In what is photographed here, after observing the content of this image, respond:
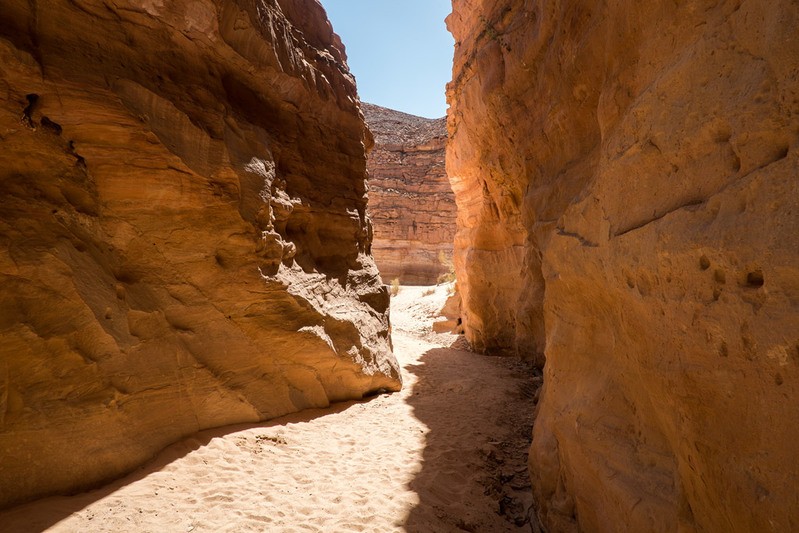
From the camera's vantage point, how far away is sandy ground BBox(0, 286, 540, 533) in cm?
333

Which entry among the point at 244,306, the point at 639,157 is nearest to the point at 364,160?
the point at 244,306

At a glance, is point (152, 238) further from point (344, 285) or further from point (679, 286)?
point (679, 286)

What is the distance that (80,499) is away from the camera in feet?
11.0

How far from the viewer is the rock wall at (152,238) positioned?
140 inches

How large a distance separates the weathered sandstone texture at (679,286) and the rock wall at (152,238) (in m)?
3.79

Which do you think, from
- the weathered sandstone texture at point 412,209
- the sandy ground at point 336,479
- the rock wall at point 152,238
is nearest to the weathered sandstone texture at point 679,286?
the sandy ground at point 336,479

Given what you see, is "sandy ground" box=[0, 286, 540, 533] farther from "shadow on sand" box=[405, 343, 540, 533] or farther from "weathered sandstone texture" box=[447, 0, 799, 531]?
"weathered sandstone texture" box=[447, 0, 799, 531]

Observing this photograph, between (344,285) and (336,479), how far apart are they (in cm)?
371

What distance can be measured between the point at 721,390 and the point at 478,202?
1072cm

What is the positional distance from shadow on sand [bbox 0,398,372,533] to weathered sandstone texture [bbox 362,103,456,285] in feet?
76.6

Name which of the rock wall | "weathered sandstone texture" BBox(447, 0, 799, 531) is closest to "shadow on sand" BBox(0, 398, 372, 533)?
the rock wall

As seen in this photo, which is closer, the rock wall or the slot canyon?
the slot canyon

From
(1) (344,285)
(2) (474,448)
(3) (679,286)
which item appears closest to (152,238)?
(1) (344,285)

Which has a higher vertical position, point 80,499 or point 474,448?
point 80,499
